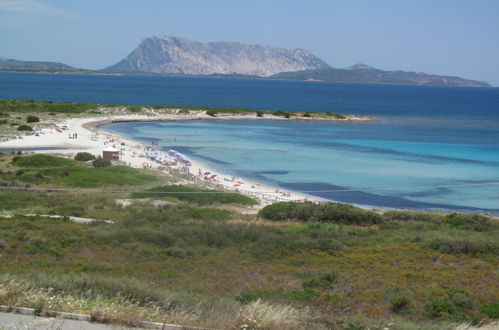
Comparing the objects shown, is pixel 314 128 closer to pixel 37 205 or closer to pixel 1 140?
pixel 1 140

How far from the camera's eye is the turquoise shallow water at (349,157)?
27609mm

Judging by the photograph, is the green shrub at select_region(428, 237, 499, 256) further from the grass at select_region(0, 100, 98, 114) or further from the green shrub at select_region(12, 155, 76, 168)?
the grass at select_region(0, 100, 98, 114)

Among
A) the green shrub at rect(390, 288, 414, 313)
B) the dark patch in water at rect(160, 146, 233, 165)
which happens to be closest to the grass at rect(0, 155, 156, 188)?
the dark patch in water at rect(160, 146, 233, 165)

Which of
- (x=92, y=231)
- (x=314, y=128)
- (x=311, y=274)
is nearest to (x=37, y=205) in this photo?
(x=92, y=231)

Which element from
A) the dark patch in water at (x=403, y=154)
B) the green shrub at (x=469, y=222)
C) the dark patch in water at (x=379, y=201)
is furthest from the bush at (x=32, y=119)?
the green shrub at (x=469, y=222)

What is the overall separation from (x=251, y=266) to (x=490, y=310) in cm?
462

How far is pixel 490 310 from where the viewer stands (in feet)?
28.1

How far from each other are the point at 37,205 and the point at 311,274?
11.4 m

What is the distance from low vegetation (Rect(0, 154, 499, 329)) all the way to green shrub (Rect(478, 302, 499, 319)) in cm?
3

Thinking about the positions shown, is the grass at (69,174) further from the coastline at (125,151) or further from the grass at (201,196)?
the coastline at (125,151)

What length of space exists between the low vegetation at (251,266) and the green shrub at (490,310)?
28mm

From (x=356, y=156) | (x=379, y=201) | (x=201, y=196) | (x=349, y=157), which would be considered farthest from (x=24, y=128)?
(x=379, y=201)

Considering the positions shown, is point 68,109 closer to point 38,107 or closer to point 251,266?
point 38,107

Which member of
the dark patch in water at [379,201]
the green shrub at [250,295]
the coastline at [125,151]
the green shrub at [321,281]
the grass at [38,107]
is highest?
the grass at [38,107]
